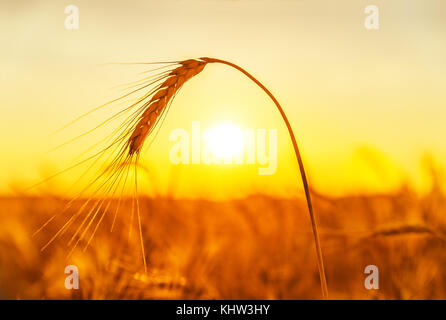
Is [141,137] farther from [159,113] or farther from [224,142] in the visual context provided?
[224,142]

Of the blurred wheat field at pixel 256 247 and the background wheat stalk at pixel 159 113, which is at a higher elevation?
the background wheat stalk at pixel 159 113

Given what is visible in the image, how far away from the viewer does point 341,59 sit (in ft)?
3.96

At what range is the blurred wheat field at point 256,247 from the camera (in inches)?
46.8

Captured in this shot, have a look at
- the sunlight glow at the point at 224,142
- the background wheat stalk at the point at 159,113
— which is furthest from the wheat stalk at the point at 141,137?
the sunlight glow at the point at 224,142

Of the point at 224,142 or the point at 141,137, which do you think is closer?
the point at 141,137

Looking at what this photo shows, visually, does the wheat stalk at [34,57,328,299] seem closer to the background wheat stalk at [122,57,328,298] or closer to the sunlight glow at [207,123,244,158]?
the background wheat stalk at [122,57,328,298]

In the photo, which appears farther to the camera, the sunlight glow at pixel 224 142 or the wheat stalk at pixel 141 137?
the sunlight glow at pixel 224 142

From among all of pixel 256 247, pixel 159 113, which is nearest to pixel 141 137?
pixel 159 113

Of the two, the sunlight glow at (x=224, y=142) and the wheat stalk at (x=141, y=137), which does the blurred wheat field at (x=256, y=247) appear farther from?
the sunlight glow at (x=224, y=142)

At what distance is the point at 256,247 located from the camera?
3.95ft

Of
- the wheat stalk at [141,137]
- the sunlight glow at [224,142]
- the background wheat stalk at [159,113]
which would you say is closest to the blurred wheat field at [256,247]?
the wheat stalk at [141,137]

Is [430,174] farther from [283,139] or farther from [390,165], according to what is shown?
[283,139]

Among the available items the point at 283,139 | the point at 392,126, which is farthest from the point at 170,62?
the point at 392,126

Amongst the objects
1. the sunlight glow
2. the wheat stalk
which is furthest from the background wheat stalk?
the sunlight glow
